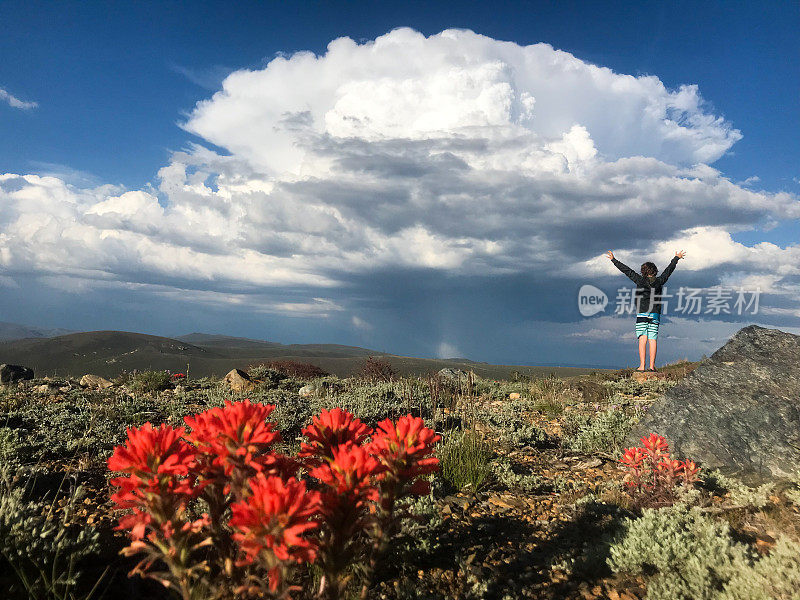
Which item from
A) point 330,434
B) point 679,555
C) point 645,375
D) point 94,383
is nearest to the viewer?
point 330,434

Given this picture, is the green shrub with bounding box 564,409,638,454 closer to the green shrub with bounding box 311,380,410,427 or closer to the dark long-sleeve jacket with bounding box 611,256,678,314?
the green shrub with bounding box 311,380,410,427

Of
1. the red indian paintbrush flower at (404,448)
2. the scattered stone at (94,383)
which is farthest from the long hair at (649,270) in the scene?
the scattered stone at (94,383)

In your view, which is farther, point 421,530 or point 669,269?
point 669,269

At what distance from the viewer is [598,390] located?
985cm

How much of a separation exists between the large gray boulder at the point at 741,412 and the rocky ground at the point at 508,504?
36 cm

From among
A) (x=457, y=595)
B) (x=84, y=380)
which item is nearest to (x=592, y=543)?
(x=457, y=595)

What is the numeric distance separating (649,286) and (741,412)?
24.5 feet

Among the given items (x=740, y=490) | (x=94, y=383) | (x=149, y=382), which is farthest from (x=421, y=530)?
(x=94, y=383)

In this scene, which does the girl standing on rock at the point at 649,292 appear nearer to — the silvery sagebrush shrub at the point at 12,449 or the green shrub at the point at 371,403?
the green shrub at the point at 371,403

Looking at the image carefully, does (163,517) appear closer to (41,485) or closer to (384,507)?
(384,507)

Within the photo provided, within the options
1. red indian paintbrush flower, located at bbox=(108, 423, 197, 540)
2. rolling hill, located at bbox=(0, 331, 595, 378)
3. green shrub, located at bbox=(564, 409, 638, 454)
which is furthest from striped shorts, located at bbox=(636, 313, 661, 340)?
rolling hill, located at bbox=(0, 331, 595, 378)

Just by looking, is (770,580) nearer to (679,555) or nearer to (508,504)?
(679,555)

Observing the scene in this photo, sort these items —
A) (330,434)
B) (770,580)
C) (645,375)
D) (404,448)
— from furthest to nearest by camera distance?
(645,375)
(770,580)
(330,434)
(404,448)

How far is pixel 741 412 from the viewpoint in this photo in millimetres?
5125
